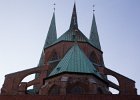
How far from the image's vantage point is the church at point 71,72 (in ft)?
79.6

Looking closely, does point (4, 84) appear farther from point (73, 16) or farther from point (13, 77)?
point (73, 16)

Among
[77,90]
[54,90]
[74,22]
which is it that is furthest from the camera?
[74,22]

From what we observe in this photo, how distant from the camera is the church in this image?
79.6 ft

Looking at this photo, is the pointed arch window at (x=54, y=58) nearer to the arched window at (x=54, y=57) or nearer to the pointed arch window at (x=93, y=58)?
the arched window at (x=54, y=57)

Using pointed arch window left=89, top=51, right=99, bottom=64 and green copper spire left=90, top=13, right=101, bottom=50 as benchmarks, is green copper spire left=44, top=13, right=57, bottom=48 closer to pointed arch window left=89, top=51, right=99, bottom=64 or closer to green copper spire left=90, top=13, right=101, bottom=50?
green copper spire left=90, top=13, right=101, bottom=50

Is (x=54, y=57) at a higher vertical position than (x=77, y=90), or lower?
higher

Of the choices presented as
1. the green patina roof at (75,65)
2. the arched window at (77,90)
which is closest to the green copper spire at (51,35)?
the green patina roof at (75,65)

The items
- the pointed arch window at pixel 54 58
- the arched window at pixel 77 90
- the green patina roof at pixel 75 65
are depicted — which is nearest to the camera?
the arched window at pixel 77 90

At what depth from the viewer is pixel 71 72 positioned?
81.8ft

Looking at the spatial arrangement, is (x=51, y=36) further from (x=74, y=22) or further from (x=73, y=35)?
(x=73, y=35)

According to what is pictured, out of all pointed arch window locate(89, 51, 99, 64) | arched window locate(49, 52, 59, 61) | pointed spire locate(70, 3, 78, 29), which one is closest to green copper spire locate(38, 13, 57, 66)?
pointed spire locate(70, 3, 78, 29)

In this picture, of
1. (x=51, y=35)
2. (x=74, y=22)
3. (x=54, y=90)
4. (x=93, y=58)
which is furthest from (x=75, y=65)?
(x=51, y=35)

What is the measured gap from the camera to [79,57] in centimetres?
2748

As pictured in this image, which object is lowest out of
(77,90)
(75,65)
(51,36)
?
(77,90)
